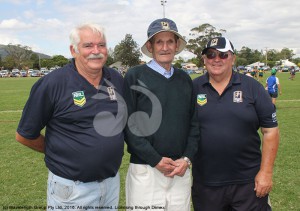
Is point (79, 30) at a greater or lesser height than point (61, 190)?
greater

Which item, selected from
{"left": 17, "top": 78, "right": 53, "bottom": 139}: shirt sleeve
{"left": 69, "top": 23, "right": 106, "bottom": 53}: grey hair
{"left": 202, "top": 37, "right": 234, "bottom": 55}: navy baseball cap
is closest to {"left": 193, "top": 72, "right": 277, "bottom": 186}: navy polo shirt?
{"left": 202, "top": 37, "right": 234, "bottom": 55}: navy baseball cap

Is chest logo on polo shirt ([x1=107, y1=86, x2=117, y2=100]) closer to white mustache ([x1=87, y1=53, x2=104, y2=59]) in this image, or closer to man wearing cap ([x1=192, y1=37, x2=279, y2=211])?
white mustache ([x1=87, y1=53, x2=104, y2=59])

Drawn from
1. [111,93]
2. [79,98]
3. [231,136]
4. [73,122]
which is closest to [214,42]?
[231,136]

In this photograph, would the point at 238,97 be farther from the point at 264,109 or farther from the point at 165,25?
the point at 165,25

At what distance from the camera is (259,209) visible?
3.31 metres

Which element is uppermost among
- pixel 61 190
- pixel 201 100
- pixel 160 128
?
pixel 201 100

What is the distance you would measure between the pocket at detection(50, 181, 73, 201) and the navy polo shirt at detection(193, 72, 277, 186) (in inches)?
53.2

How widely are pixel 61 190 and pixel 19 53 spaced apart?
432ft

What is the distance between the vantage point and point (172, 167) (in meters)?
3.10

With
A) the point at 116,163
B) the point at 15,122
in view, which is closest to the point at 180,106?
the point at 116,163

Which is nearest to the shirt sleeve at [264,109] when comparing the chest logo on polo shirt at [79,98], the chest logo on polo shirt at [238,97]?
the chest logo on polo shirt at [238,97]

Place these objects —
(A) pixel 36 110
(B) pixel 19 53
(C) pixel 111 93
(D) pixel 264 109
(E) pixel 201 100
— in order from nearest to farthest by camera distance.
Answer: (A) pixel 36 110, (C) pixel 111 93, (D) pixel 264 109, (E) pixel 201 100, (B) pixel 19 53

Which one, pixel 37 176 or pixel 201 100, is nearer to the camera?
pixel 201 100

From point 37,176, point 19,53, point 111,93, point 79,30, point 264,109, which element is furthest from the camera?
point 19,53
